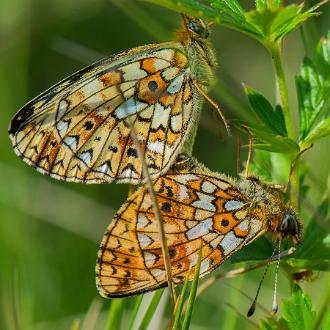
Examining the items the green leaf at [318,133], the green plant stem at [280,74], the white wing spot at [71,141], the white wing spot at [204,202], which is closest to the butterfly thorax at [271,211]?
the white wing spot at [204,202]

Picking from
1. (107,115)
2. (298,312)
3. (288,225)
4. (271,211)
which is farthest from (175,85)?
(298,312)

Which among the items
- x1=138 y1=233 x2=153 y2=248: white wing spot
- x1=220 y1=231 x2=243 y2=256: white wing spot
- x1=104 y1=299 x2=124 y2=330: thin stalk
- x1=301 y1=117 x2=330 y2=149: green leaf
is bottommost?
x1=104 y1=299 x2=124 y2=330: thin stalk

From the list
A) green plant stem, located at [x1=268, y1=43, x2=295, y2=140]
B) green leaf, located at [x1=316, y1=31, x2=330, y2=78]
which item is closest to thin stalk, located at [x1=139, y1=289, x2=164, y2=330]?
green plant stem, located at [x1=268, y1=43, x2=295, y2=140]

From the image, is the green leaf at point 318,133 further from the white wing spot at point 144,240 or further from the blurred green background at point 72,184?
the white wing spot at point 144,240

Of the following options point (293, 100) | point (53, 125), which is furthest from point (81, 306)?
point (293, 100)

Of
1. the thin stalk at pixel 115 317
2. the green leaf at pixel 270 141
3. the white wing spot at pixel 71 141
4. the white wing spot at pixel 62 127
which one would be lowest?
the thin stalk at pixel 115 317

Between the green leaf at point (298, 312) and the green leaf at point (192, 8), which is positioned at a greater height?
the green leaf at point (192, 8)

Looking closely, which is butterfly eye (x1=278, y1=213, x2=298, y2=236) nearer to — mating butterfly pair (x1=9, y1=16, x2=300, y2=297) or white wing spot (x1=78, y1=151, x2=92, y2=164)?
mating butterfly pair (x1=9, y1=16, x2=300, y2=297)

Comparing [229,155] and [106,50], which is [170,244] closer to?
[229,155]
